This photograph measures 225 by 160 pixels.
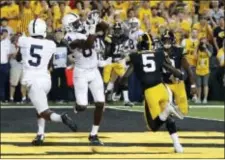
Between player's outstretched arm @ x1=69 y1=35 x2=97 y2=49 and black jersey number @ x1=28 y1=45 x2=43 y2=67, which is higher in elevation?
player's outstretched arm @ x1=69 y1=35 x2=97 y2=49

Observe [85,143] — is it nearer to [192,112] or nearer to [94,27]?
[94,27]

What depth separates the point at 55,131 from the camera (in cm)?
1378

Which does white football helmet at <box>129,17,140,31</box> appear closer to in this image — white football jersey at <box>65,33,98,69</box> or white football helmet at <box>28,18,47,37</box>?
white football jersey at <box>65,33,98,69</box>

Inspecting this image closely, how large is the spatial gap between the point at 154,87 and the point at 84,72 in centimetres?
130

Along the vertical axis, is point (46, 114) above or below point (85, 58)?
below

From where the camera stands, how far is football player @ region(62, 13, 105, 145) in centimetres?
1209

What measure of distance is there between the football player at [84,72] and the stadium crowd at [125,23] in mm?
6280

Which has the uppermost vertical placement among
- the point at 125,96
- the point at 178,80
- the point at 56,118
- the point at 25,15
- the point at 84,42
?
the point at 84,42

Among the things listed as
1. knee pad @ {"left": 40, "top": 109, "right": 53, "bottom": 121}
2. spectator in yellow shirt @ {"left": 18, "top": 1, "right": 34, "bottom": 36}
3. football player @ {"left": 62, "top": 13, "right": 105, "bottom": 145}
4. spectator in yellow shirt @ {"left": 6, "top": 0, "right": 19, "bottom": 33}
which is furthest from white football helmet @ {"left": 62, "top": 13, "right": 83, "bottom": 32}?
spectator in yellow shirt @ {"left": 6, "top": 0, "right": 19, "bottom": 33}

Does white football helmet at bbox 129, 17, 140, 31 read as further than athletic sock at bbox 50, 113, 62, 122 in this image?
Yes

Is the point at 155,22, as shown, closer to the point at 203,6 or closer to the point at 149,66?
the point at 203,6

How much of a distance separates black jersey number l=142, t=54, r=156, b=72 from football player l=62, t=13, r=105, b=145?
0.91 m

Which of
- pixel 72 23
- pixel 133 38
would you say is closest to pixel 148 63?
pixel 72 23

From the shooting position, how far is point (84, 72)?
40.3ft
